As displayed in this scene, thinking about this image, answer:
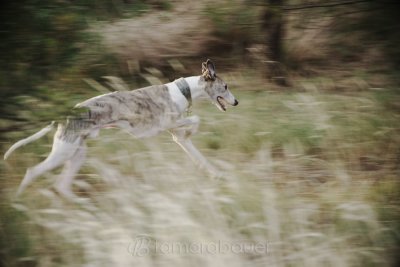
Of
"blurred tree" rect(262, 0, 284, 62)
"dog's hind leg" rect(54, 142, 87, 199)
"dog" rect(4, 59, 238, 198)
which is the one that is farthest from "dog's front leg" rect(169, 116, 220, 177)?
"blurred tree" rect(262, 0, 284, 62)

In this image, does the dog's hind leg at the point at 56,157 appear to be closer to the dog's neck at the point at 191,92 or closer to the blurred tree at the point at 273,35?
the dog's neck at the point at 191,92

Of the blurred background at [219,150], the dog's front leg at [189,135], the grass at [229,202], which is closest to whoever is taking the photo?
the blurred background at [219,150]

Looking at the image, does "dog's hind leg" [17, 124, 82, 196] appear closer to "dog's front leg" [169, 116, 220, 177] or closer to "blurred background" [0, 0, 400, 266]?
"blurred background" [0, 0, 400, 266]

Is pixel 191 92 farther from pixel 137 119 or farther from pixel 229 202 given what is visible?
pixel 229 202

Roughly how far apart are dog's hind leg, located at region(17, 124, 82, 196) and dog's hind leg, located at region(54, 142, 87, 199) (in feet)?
0.24

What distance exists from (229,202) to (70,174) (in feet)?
4.00

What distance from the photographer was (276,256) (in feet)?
12.7

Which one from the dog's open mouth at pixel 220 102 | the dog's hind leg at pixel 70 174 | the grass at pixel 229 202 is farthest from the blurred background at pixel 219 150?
the dog's open mouth at pixel 220 102

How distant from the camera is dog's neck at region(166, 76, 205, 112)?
4805 mm

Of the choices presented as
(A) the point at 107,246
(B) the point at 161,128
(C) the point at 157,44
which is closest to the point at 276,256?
(A) the point at 107,246

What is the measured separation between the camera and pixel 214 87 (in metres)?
4.92

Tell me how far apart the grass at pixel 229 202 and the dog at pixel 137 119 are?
153mm

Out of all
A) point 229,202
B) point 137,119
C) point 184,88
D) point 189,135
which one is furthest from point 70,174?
point 229,202

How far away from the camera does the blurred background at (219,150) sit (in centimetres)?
368
